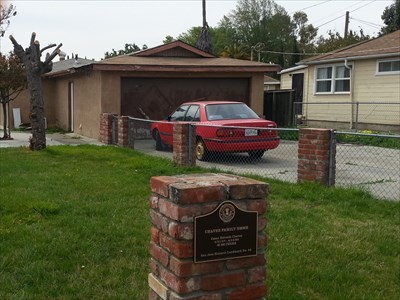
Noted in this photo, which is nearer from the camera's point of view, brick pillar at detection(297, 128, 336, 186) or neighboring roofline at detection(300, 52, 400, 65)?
brick pillar at detection(297, 128, 336, 186)

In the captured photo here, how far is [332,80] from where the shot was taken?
21344mm

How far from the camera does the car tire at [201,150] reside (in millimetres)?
10992

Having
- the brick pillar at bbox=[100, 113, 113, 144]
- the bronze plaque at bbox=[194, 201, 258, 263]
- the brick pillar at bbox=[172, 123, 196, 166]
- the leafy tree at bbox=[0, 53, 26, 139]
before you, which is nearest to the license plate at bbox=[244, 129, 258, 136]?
the brick pillar at bbox=[172, 123, 196, 166]

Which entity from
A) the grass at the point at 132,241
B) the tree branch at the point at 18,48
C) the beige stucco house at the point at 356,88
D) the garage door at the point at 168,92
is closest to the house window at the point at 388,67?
the beige stucco house at the point at 356,88

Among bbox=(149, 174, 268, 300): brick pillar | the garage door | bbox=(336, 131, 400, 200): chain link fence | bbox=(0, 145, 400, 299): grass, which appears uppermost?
the garage door

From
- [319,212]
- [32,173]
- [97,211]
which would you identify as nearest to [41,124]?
[32,173]

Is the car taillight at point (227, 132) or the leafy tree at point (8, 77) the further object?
the leafy tree at point (8, 77)

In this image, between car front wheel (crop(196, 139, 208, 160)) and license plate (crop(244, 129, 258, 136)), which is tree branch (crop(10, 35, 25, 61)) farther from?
license plate (crop(244, 129, 258, 136))

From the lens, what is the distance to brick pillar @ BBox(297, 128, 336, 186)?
7.57 metres

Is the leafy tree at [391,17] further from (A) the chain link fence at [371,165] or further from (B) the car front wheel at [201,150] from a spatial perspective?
(B) the car front wheel at [201,150]

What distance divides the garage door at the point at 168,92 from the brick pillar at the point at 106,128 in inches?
50.3

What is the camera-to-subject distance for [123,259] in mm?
4625

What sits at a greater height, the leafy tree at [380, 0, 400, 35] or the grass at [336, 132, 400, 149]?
the leafy tree at [380, 0, 400, 35]

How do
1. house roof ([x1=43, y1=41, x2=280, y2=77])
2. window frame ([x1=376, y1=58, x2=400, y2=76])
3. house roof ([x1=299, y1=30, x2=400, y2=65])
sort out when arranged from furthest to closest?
house roof ([x1=299, y1=30, x2=400, y2=65])
window frame ([x1=376, y1=58, x2=400, y2=76])
house roof ([x1=43, y1=41, x2=280, y2=77])
